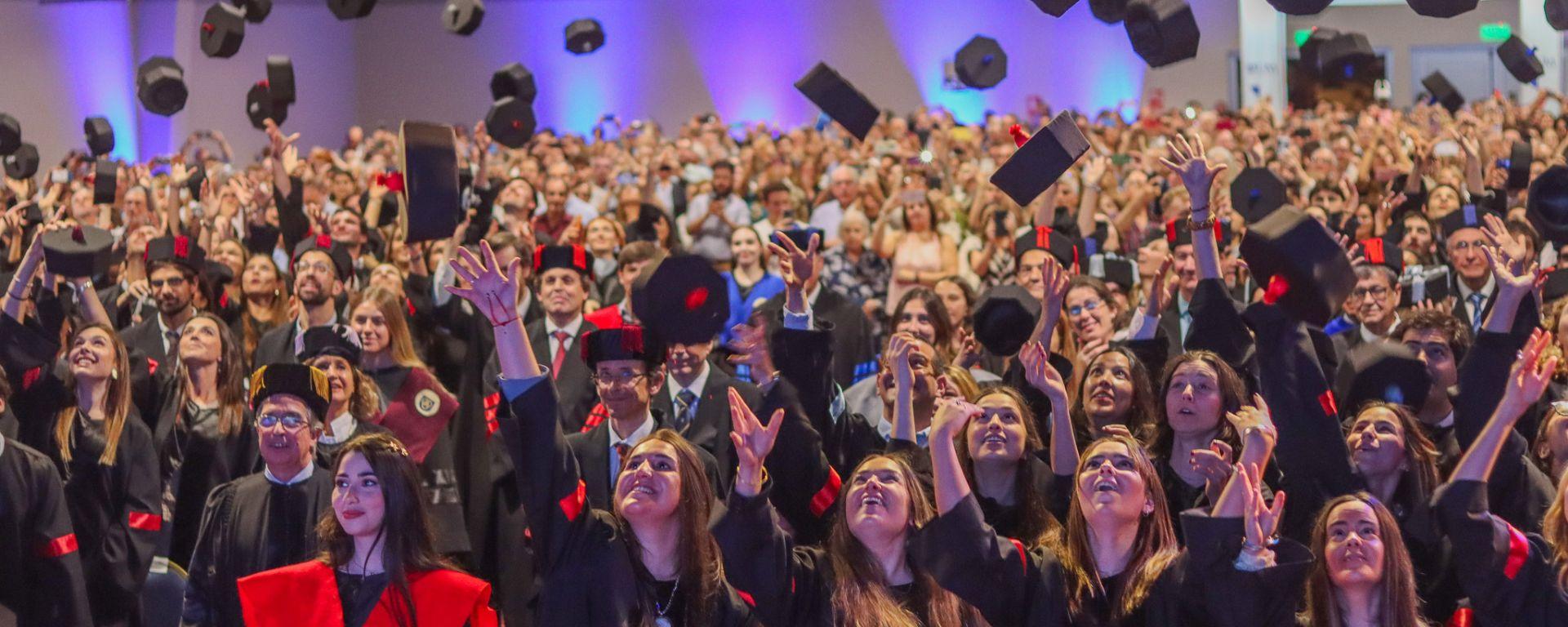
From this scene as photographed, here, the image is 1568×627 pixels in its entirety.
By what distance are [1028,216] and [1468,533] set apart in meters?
5.45

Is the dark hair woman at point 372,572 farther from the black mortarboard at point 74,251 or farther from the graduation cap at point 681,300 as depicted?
the black mortarboard at point 74,251

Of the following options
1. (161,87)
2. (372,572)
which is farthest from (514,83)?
(372,572)

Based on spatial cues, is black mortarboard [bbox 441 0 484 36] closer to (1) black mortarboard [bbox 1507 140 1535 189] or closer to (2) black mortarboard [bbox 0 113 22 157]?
(2) black mortarboard [bbox 0 113 22 157]

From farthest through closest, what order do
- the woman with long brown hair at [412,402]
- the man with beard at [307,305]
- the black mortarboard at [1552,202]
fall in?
the man with beard at [307,305]
the black mortarboard at [1552,202]
the woman with long brown hair at [412,402]

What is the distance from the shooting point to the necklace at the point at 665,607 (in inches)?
165

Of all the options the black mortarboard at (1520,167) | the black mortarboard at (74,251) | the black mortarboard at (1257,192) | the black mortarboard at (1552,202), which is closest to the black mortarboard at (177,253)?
the black mortarboard at (74,251)

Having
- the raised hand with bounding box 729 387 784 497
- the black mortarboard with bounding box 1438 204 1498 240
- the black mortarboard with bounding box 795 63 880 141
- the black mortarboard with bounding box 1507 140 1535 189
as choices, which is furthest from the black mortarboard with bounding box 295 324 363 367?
the black mortarboard with bounding box 1507 140 1535 189

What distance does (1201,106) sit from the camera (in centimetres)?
2200

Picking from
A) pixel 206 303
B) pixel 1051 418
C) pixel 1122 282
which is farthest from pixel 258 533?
pixel 1122 282

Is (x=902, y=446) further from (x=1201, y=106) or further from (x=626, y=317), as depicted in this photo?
(x=1201, y=106)

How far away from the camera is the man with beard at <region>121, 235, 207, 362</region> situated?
705cm

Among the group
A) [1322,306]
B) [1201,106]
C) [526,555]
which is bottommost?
[526,555]

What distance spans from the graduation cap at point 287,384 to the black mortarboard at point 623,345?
2.71 ft

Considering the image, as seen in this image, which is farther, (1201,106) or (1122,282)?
(1201,106)
